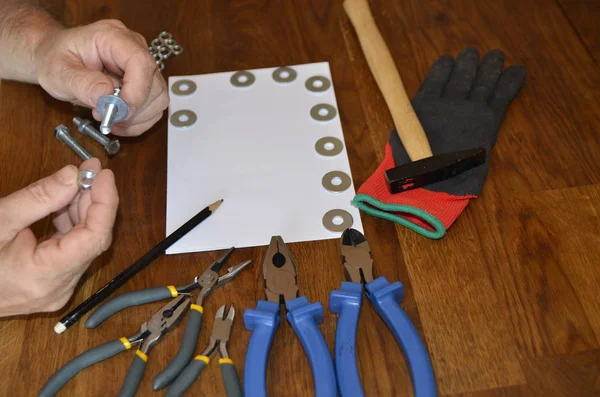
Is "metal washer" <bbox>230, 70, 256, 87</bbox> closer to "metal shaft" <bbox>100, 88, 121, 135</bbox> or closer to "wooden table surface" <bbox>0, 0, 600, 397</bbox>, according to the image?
"wooden table surface" <bbox>0, 0, 600, 397</bbox>

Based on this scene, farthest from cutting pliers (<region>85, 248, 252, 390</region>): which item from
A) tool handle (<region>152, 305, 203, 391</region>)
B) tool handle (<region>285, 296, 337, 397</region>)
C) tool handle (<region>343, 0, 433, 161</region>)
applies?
tool handle (<region>343, 0, 433, 161</region>)

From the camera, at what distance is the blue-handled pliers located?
0.73m

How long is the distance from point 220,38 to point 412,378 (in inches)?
28.6

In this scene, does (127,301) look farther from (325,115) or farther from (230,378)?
(325,115)

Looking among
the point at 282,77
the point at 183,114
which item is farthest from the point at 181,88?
the point at 282,77

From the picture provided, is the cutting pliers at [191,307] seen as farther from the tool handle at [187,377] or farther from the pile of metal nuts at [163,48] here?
the pile of metal nuts at [163,48]

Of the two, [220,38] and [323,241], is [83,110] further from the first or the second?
[323,241]

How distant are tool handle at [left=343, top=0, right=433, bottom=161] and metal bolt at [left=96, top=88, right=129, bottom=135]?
41cm

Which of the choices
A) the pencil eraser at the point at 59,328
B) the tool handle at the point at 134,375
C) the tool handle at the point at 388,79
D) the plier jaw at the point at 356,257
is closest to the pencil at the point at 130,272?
the pencil eraser at the point at 59,328

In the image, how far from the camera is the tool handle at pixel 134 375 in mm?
748

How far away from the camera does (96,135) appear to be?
98 centimetres

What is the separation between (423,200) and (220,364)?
36 centimetres

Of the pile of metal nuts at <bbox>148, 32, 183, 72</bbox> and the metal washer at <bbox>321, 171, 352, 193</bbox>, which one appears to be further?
the pile of metal nuts at <bbox>148, 32, 183, 72</bbox>

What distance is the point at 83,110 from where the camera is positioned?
1.05m
